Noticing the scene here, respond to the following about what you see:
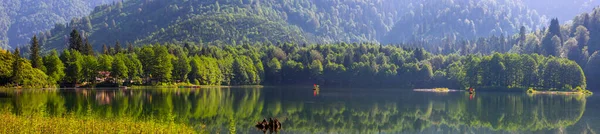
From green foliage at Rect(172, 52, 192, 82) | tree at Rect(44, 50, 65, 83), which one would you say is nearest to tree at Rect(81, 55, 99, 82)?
tree at Rect(44, 50, 65, 83)

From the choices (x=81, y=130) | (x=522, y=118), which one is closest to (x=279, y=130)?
(x=81, y=130)

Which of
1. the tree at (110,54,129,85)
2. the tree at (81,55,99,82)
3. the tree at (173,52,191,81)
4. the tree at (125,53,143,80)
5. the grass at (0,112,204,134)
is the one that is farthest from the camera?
the tree at (173,52,191,81)

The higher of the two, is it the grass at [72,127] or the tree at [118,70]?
the tree at [118,70]

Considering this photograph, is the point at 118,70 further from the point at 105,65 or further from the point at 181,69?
the point at 181,69

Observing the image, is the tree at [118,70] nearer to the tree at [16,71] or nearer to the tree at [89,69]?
the tree at [89,69]

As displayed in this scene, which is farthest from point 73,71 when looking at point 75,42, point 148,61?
point 75,42

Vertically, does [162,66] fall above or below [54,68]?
above

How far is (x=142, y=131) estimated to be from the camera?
43094 millimetres

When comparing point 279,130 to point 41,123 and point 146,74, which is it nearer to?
point 41,123

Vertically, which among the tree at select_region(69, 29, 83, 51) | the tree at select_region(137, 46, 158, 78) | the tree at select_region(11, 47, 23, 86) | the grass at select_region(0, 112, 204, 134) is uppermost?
the tree at select_region(69, 29, 83, 51)

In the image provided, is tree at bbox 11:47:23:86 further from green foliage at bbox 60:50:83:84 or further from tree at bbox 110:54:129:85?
tree at bbox 110:54:129:85

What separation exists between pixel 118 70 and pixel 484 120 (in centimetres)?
10526

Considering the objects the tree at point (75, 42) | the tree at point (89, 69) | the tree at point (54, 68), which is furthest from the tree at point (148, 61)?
the tree at point (54, 68)

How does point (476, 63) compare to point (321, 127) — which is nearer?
point (321, 127)
